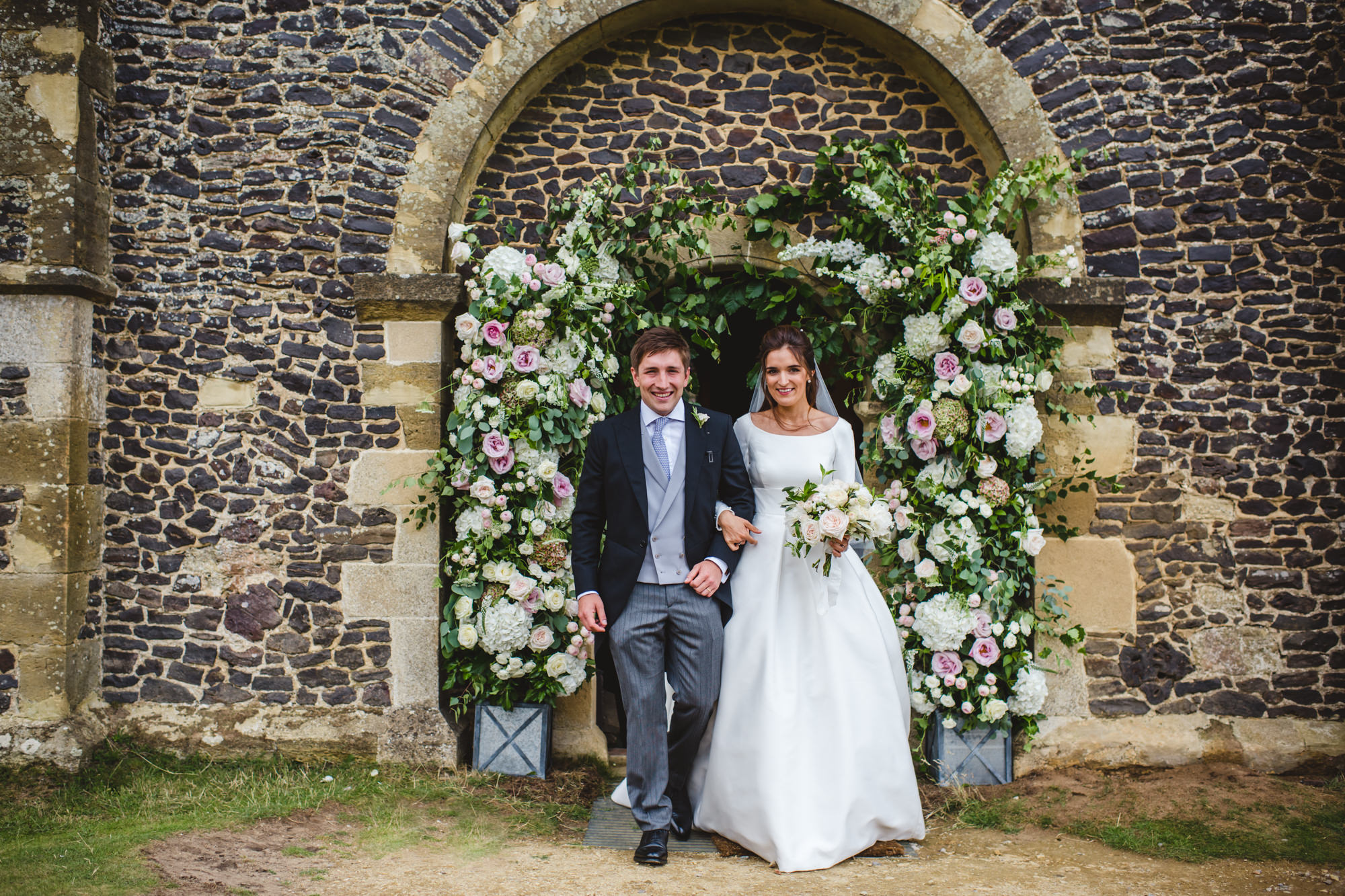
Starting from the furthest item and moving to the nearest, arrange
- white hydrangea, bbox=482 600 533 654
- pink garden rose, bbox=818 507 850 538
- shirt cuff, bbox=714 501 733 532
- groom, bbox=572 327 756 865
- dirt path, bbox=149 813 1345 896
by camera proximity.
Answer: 1. white hydrangea, bbox=482 600 533 654
2. shirt cuff, bbox=714 501 733 532
3. groom, bbox=572 327 756 865
4. pink garden rose, bbox=818 507 850 538
5. dirt path, bbox=149 813 1345 896

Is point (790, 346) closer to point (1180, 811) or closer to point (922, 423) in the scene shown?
point (922, 423)

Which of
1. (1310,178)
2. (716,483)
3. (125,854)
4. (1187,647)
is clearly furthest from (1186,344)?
(125,854)

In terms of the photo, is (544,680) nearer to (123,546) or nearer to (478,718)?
(478,718)

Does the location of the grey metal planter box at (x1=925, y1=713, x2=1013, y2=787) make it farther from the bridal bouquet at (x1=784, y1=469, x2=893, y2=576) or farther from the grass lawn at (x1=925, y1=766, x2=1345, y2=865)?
the bridal bouquet at (x1=784, y1=469, x2=893, y2=576)

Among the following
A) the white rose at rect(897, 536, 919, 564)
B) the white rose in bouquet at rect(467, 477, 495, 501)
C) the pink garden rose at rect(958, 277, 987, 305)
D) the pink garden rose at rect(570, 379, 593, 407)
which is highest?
the pink garden rose at rect(958, 277, 987, 305)

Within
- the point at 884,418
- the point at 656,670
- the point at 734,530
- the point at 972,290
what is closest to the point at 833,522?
the point at 734,530

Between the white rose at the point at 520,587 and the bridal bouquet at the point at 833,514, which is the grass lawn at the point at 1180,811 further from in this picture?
the white rose at the point at 520,587

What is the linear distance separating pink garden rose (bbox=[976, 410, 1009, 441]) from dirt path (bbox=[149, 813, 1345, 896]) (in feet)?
6.11

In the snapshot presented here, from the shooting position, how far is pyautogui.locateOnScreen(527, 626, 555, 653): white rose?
4.16 metres

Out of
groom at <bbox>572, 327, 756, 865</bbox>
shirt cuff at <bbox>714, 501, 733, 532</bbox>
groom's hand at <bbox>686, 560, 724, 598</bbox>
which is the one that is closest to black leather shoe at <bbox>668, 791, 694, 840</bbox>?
groom at <bbox>572, 327, 756, 865</bbox>

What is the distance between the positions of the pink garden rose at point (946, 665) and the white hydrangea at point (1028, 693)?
0.32 meters

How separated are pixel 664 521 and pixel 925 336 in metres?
1.80

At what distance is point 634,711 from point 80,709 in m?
3.28

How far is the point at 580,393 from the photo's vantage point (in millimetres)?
4297
